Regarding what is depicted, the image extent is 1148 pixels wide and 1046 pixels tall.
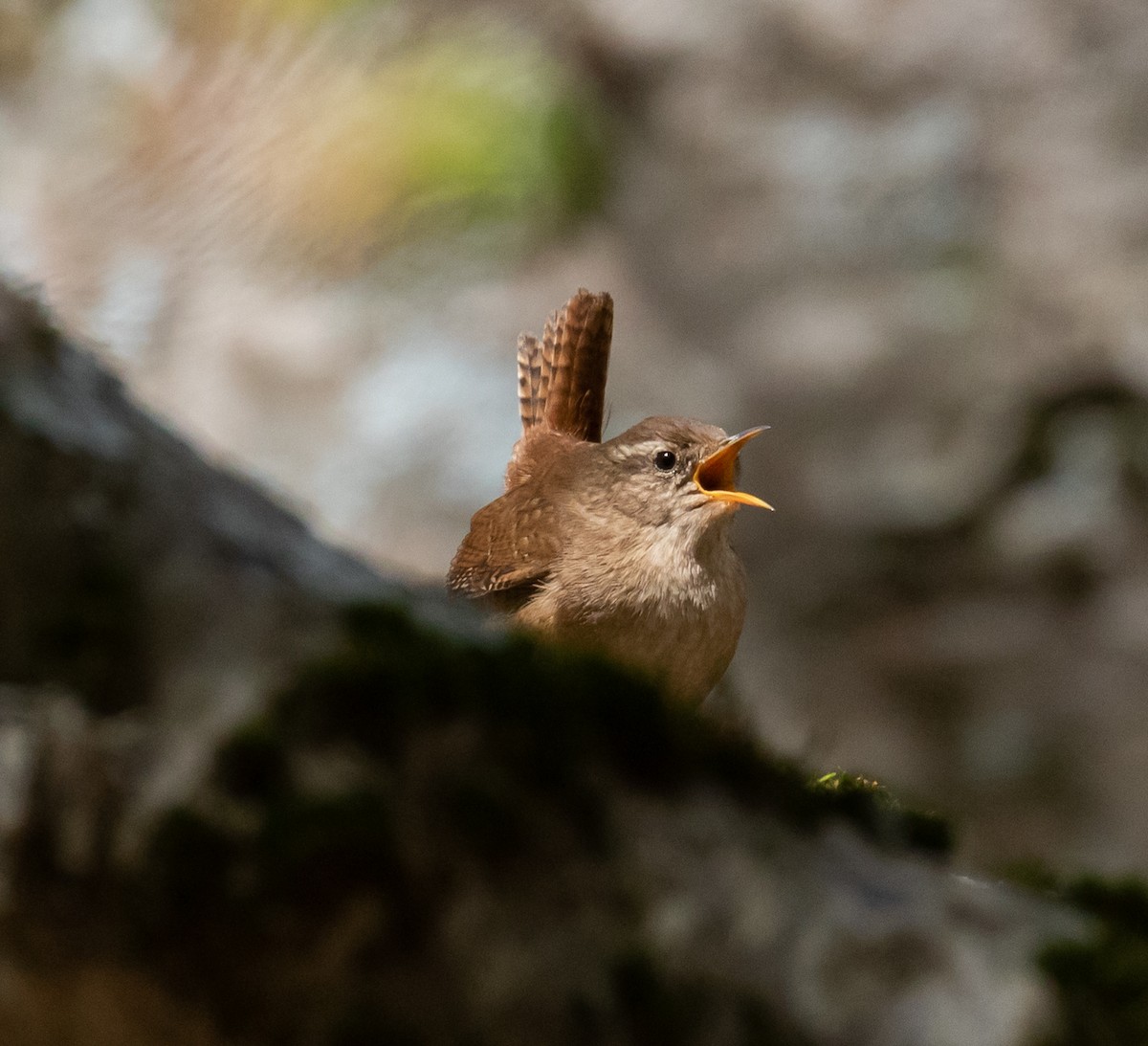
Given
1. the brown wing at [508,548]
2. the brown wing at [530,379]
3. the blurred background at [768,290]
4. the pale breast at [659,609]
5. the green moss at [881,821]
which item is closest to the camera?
the green moss at [881,821]

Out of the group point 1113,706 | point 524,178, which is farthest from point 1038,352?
point 524,178

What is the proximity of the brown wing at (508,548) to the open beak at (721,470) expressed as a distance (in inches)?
17.0

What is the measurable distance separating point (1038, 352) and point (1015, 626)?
5.41 feet

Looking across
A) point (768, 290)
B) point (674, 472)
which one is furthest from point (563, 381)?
point (768, 290)

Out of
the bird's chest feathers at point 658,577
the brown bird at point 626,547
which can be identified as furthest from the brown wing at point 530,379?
the bird's chest feathers at point 658,577

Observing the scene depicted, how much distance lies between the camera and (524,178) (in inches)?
328

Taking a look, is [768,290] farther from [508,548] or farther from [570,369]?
[508,548]

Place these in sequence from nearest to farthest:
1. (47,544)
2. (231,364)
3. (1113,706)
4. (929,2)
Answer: (47,544), (1113,706), (929,2), (231,364)

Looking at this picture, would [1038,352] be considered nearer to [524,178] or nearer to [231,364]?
[524,178]

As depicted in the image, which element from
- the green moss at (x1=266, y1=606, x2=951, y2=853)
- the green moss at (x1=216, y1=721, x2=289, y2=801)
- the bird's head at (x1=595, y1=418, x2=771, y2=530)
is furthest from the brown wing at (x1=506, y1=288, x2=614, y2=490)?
the green moss at (x1=216, y1=721, x2=289, y2=801)

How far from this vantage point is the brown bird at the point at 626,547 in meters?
3.28

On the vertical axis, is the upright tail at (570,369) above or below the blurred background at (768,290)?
below

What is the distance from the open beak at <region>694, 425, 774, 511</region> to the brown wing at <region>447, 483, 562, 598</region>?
0.43 meters

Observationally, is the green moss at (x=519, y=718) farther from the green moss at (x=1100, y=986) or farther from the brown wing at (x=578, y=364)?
the brown wing at (x=578, y=364)
